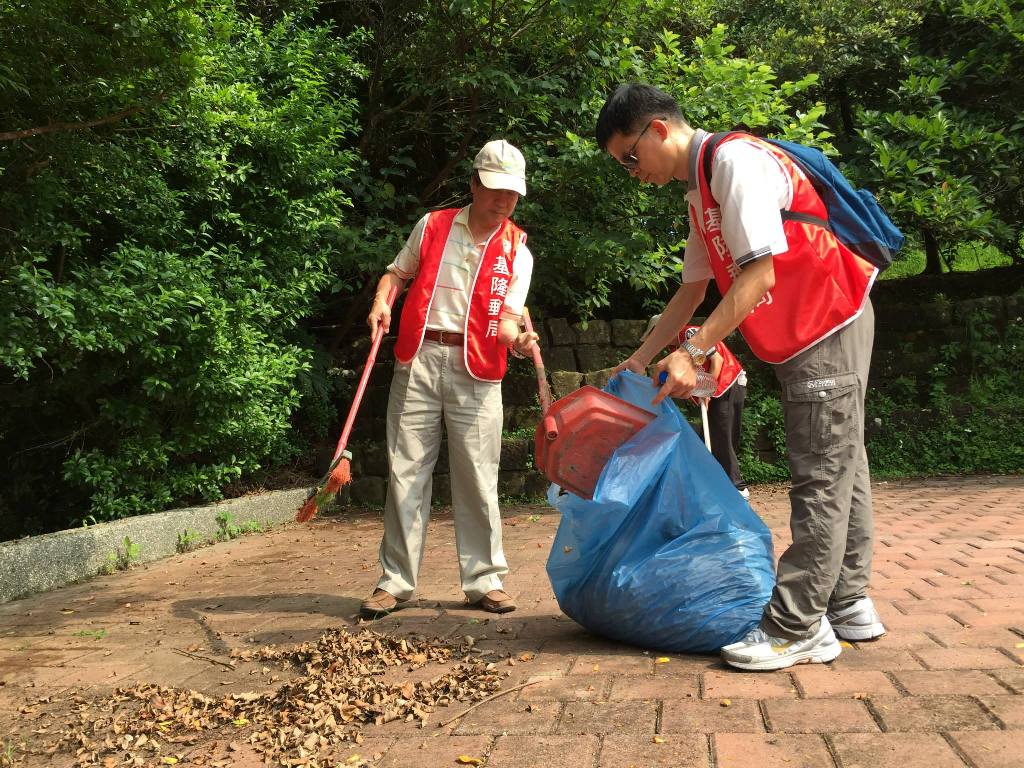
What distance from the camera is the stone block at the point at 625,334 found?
32.5 feet

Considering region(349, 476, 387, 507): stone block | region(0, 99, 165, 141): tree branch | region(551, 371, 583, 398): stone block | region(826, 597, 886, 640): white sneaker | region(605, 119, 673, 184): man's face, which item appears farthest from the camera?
region(551, 371, 583, 398): stone block

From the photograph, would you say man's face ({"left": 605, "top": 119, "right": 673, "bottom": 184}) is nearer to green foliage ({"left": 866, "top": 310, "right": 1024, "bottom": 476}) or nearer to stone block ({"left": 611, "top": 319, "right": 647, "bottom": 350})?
green foliage ({"left": 866, "top": 310, "right": 1024, "bottom": 476})

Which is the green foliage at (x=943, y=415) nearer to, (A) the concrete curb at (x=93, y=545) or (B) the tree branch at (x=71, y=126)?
(A) the concrete curb at (x=93, y=545)

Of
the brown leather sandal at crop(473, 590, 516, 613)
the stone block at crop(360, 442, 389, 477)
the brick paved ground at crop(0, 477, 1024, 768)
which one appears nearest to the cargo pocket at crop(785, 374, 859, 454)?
the brick paved ground at crop(0, 477, 1024, 768)

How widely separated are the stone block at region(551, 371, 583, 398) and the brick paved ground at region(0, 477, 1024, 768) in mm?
3589

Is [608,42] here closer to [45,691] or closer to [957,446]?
[957,446]

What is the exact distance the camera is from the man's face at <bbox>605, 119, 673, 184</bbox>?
2.83 m

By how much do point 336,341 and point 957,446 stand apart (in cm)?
601

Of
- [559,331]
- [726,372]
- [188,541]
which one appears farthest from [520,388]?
[188,541]

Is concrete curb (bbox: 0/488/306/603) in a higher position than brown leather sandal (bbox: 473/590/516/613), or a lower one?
higher

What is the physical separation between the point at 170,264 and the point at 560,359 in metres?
4.98

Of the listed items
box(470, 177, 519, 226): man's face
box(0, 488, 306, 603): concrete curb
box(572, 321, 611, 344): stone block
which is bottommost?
box(0, 488, 306, 603): concrete curb

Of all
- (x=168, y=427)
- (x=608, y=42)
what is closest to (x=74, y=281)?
(x=168, y=427)

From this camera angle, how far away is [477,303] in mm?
3855
